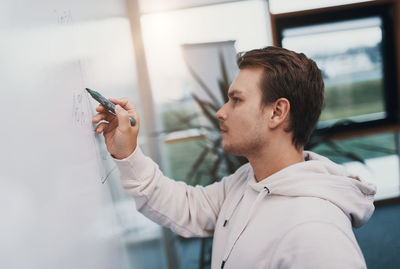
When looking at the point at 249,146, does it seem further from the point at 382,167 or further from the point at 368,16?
the point at 382,167

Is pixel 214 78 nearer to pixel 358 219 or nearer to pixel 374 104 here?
pixel 374 104

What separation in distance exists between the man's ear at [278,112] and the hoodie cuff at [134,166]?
0.39m

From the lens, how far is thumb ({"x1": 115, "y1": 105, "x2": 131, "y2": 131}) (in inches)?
28.6

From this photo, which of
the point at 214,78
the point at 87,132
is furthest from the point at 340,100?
the point at 87,132

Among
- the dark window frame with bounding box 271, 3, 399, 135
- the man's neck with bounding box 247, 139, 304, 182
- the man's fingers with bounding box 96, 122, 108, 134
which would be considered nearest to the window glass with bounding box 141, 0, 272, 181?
the dark window frame with bounding box 271, 3, 399, 135

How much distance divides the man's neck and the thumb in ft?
1.32

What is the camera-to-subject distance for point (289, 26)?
260cm

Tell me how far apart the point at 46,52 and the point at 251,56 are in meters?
0.63

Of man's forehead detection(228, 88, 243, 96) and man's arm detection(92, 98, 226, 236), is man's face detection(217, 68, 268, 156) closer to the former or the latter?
man's forehead detection(228, 88, 243, 96)

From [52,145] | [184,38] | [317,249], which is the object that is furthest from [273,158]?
[184,38]

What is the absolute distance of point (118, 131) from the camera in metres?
0.76

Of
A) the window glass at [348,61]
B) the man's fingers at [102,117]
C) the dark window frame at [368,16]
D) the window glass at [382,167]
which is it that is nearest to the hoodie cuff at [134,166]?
the man's fingers at [102,117]

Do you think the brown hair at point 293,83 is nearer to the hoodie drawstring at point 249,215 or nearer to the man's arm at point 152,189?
the hoodie drawstring at point 249,215

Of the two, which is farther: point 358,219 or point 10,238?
point 358,219
